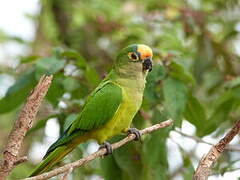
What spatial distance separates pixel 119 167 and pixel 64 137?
0.37m

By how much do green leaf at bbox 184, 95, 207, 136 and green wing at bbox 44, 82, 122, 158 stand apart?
1.60ft

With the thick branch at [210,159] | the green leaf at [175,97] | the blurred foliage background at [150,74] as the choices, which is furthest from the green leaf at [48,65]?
the thick branch at [210,159]

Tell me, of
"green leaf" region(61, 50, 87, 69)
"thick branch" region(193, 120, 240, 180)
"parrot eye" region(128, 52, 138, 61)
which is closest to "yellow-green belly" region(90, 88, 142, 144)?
"parrot eye" region(128, 52, 138, 61)

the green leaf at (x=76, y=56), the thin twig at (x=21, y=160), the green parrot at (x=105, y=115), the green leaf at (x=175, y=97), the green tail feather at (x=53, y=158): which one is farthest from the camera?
the green leaf at (x=76, y=56)

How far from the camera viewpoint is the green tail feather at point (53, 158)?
104 inches

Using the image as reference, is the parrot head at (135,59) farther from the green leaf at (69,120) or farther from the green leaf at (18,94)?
the green leaf at (18,94)

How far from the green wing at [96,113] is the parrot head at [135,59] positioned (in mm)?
185

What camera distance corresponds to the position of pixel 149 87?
3037mm

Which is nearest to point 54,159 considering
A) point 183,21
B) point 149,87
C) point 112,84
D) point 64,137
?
point 64,137

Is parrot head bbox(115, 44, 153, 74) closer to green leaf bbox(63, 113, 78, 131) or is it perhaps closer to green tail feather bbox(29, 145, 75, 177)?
green leaf bbox(63, 113, 78, 131)

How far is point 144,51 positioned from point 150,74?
0.16m

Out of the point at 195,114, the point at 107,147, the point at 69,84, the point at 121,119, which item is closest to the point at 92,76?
the point at 69,84

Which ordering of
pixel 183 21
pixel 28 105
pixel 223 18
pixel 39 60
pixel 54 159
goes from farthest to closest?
pixel 223 18, pixel 183 21, pixel 39 60, pixel 54 159, pixel 28 105

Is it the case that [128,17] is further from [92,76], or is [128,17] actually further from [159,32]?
[92,76]
